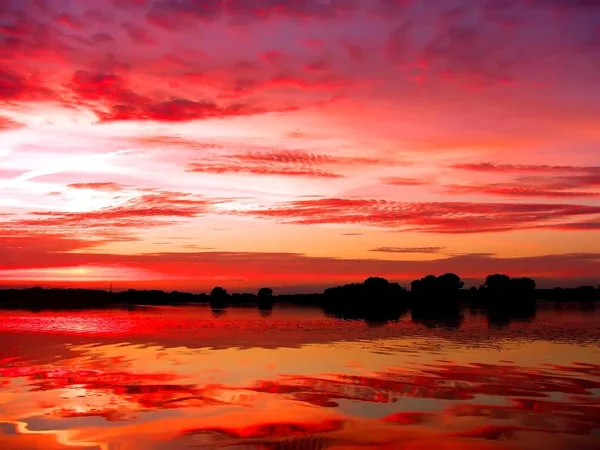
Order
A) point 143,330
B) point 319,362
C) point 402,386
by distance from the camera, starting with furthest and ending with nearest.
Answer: point 143,330 → point 319,362 → point 402,386

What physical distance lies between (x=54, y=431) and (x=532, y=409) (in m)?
14.6

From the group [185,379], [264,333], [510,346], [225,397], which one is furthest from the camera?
[264,333]

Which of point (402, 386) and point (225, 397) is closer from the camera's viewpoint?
point (225, 397)

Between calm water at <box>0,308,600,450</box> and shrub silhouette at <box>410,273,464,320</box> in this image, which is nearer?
calm water at <box>0,308,600,450</box>

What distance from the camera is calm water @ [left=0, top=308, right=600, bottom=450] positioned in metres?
16.5

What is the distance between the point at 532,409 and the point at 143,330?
41.6 meters

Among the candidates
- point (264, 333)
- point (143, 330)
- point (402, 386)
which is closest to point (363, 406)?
point (402, 386)

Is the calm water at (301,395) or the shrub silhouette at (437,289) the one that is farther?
the shrub silhouette at (437,289)

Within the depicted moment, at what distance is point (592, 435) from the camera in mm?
16688

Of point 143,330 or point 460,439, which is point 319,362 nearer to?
point 460,439

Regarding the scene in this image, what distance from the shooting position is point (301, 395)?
72.2ft

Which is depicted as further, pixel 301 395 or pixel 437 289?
pixel 437 289

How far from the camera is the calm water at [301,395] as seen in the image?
649 inches

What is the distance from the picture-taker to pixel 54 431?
16.9m
